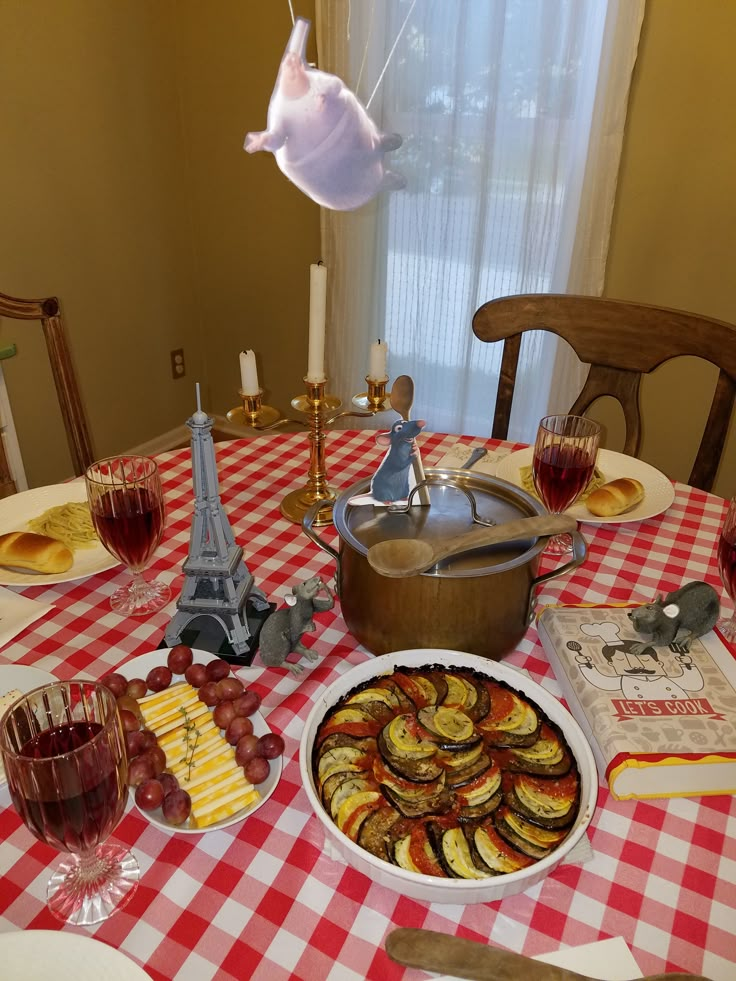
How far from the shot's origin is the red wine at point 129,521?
961 mm

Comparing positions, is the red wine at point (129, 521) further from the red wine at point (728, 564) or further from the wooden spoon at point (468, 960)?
the red wine at point (728, 564)

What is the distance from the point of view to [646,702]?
798 mm

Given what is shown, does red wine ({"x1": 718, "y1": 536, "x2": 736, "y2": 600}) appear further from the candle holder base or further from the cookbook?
the candle holder base

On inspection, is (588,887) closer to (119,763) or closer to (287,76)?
(119,763)

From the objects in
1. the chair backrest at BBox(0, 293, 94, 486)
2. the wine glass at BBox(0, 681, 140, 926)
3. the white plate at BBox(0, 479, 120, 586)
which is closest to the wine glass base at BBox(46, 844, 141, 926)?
the wine glass at BBox(0, 681, 140, 926)

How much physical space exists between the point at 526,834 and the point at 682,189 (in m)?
2.13

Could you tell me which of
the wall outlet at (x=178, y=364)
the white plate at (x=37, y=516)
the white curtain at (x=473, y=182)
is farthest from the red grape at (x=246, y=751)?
the wall outlet at (x=178, y=364)

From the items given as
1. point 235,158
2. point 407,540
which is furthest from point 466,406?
point 407,540

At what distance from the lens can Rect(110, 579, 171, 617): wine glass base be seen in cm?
102

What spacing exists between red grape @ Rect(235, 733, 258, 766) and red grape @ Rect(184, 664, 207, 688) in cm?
11

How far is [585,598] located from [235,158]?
2.57 metres

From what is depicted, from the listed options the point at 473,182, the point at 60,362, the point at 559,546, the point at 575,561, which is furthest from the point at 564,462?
the point at 473,182

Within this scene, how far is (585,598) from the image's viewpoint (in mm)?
1078

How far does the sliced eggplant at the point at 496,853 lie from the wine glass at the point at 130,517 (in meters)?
0.57
